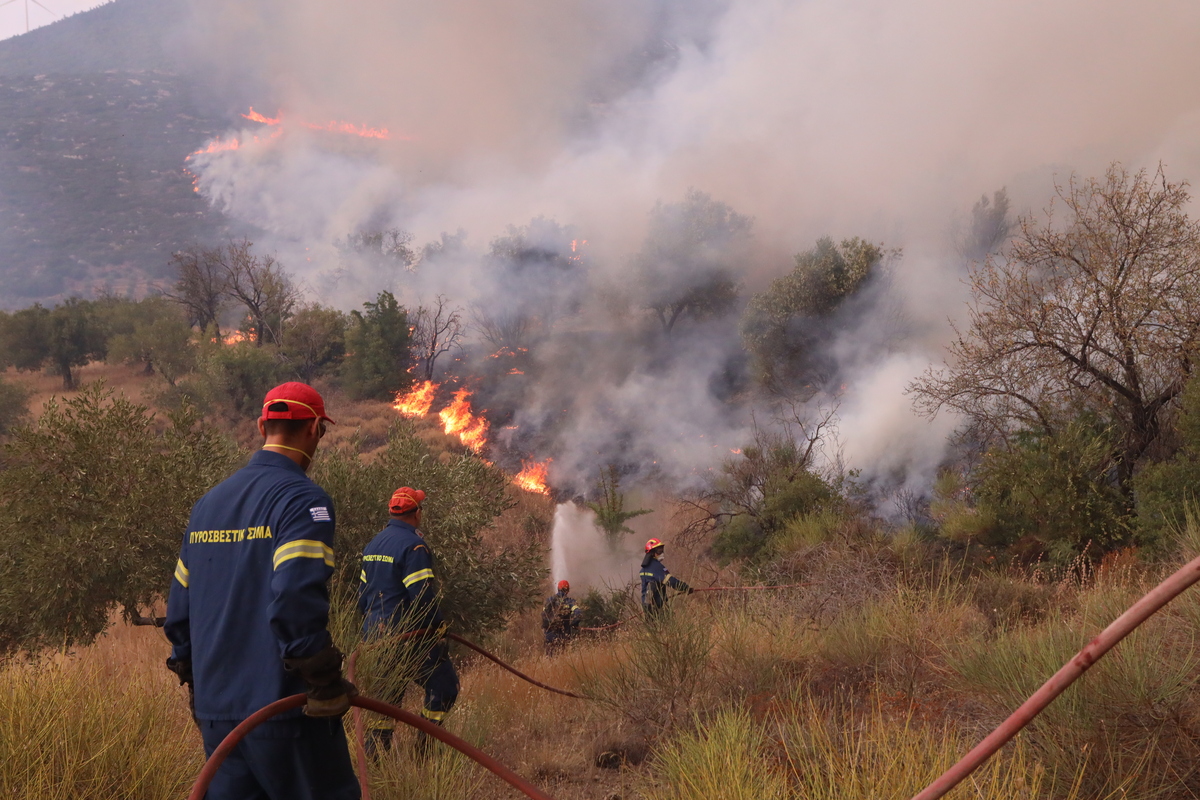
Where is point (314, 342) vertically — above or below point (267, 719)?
above

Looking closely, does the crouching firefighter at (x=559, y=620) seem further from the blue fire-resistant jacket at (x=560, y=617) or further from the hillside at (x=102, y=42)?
the hillside at (x=102, y=42)

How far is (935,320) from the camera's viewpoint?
32.2 metres

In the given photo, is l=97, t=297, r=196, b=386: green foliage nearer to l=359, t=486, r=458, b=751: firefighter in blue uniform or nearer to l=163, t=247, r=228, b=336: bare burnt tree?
l=163, t=247, r=228, b=336: bare burnt tree

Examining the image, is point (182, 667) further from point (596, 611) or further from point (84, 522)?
point (596, 611)

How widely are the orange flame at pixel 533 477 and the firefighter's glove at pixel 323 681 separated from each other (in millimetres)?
24335

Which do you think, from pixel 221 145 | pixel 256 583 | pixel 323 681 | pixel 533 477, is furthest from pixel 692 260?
pixel 221 145

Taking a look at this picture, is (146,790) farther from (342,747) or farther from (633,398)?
(633,398)

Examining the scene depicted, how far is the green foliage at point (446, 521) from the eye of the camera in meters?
8.63

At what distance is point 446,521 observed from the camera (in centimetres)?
876

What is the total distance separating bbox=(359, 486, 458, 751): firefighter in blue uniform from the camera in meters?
5.09

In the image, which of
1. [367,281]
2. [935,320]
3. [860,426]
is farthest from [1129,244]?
[367,281]

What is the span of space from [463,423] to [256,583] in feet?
98.2

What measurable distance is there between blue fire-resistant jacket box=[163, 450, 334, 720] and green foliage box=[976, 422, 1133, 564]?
413 inches

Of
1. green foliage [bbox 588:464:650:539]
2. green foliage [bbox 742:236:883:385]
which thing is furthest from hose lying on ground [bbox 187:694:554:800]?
green foliage [bbox 742:236:883:385]
